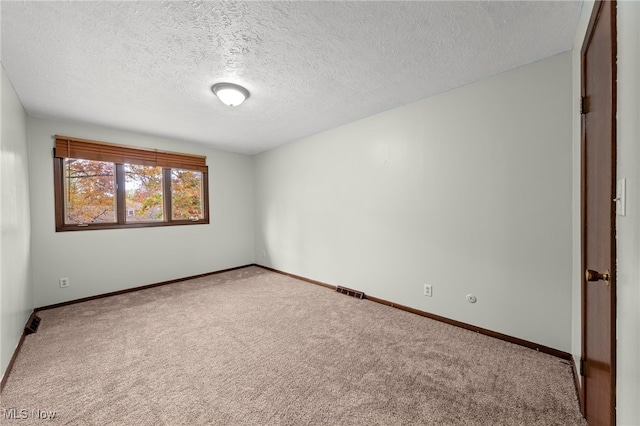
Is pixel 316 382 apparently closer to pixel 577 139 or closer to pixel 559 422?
pixel 559 422

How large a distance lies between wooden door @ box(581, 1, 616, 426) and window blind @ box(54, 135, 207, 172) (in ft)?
15.5

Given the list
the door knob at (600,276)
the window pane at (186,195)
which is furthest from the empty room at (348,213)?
the window pane at (186,195)

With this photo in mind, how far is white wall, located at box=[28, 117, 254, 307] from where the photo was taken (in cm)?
310

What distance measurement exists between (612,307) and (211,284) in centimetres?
428

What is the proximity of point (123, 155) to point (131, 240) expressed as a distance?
1.23 meters

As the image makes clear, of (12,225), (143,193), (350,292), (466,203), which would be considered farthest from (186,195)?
(466,203)

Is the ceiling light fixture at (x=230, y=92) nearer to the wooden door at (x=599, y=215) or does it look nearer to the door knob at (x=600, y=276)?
the wooden door at (x=599, y=215)

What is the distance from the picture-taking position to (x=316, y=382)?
5.74 feet

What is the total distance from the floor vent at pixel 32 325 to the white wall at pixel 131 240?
434 millimetres

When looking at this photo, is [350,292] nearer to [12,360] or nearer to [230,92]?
[230,92]

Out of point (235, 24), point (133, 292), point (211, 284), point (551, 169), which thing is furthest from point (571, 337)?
point (133, 292)

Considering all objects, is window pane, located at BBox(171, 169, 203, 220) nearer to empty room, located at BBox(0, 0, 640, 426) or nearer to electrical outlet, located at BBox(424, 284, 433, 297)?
empty room, located at BBox(0, 0, 640, 426)

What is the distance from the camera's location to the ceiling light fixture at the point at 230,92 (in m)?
2.37

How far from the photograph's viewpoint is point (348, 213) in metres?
3.55
